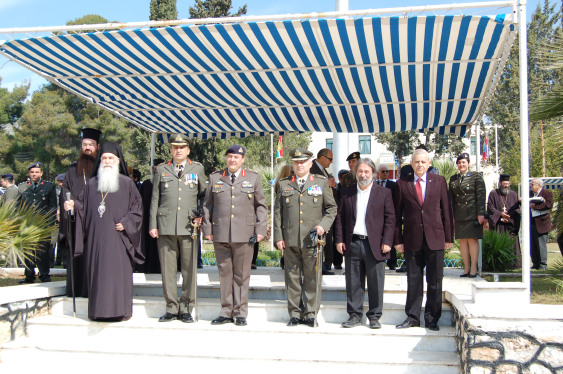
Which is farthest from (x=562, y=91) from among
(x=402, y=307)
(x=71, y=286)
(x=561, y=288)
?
(x=71, y=286)

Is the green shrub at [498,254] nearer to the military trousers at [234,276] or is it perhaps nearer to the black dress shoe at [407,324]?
the black dress shoe at [407,324]

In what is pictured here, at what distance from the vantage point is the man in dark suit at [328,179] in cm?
770

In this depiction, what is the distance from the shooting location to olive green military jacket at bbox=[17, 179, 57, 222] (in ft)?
27.9

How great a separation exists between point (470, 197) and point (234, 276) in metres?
3.74

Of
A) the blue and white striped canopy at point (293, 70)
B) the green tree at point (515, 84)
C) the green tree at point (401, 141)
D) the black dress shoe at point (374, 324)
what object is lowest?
the black dress shoe at point (374, 324)

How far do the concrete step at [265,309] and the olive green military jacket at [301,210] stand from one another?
0.82 m

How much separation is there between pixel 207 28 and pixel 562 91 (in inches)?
171

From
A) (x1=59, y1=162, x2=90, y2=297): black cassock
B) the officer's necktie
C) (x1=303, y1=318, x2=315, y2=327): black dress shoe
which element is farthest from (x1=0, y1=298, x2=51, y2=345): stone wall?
the officer's necktie

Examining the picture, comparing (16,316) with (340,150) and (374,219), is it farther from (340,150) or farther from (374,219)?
(340,150)

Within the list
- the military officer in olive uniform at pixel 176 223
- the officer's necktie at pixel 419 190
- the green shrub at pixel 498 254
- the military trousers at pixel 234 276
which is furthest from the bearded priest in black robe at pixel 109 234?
the green shrub at pixel 498 254

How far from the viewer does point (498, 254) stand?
31.0 ft

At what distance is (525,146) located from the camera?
16.8 feet

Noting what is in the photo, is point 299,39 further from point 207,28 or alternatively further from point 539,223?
point 539,223

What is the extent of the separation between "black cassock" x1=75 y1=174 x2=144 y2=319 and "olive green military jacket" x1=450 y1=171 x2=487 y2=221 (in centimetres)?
450
